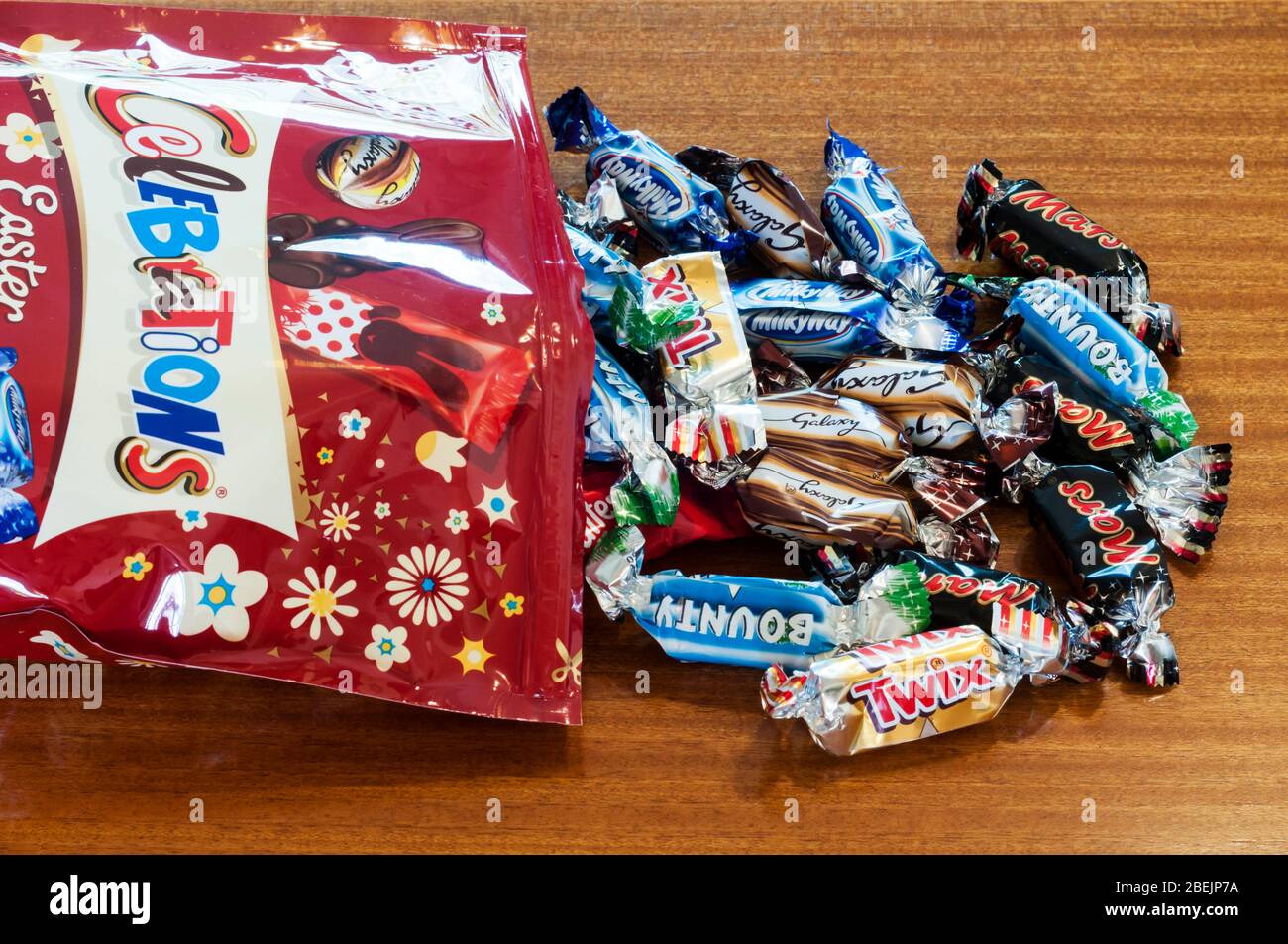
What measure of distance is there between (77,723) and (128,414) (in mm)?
556

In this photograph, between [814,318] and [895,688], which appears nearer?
[895,688]

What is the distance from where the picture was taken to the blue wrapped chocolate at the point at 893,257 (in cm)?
178

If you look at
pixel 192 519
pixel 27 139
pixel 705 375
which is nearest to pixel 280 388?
pixel 192 519

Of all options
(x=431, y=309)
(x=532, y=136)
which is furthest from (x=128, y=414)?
(x=532, y=136)

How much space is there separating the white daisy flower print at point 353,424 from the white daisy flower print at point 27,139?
53cm

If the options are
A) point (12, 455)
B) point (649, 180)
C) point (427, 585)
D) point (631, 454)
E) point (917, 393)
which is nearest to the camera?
point (12, 455)

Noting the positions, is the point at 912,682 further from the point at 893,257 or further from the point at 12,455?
the point at 12,455

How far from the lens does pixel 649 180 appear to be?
1831mm

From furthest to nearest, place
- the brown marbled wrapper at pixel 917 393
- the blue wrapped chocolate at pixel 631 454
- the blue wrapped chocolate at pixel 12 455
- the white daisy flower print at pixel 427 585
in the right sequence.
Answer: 1. the brown marbled wrapper at pixel 917 393
2. the blue wrapped chocolate at pixel 631 454
3. the white daisy flower print at pixel 427 585
4. the blue wrapped chocolate at pixel 12 455

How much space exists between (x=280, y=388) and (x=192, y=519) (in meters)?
0.21

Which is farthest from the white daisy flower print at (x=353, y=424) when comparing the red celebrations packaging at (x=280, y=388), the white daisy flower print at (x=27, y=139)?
the white daisy flower print at (x=27, y=139)

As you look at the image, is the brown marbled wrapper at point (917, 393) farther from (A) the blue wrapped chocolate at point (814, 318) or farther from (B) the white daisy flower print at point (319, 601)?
(B) the white daisy flower print at point (319, 601)

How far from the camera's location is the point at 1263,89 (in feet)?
7.11

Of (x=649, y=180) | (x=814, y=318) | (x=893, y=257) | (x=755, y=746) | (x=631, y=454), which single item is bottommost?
(x=755, y=746)
